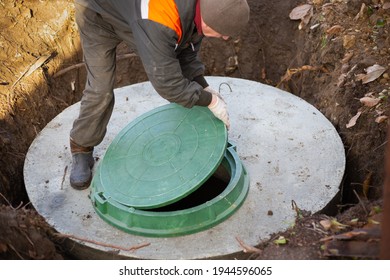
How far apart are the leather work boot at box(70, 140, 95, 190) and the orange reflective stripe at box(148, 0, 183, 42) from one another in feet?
4.29

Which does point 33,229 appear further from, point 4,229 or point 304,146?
point 304,146

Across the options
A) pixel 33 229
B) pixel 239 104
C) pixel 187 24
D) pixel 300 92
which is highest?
pixel 187 24

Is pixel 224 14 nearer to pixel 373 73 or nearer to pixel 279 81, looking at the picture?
pixel 373 73

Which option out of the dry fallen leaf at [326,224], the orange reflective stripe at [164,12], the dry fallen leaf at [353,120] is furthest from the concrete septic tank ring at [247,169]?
the orange reflective stripe at [164,12]

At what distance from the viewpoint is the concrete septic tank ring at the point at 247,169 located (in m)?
3.50

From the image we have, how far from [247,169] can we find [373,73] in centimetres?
117

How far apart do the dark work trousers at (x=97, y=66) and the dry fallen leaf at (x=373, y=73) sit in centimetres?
177

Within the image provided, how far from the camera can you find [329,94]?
455 cm


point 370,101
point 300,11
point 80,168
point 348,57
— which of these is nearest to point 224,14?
point 370,101

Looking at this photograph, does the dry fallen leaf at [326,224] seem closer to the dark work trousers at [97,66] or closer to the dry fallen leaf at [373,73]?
the dry fallen leaf at [373,73]

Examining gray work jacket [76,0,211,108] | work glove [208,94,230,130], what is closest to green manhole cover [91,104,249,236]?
work glove [208,94,230,130]

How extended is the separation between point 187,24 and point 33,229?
1511mm

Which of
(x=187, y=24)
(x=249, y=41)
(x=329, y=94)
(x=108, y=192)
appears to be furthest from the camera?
(x=249, y=41)
